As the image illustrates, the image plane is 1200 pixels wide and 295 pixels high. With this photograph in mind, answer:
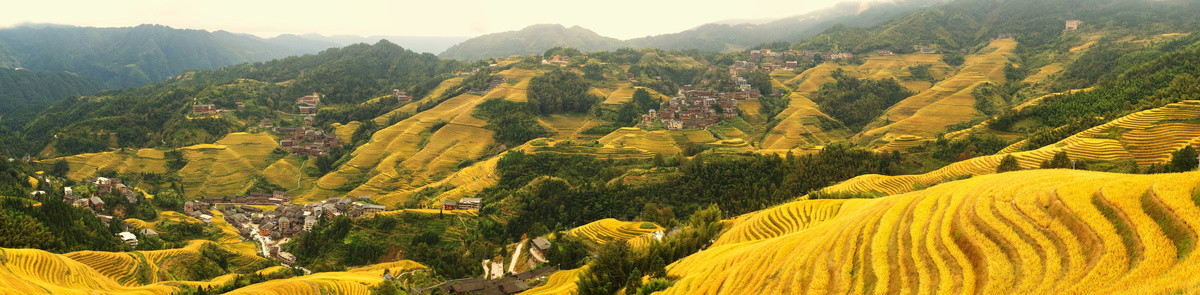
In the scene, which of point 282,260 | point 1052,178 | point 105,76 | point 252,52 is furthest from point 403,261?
point 252,52

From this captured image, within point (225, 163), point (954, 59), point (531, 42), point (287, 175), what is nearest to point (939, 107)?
point (954, 59)

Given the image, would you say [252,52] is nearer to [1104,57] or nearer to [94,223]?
[94,223]

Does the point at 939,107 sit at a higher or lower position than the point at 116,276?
higher

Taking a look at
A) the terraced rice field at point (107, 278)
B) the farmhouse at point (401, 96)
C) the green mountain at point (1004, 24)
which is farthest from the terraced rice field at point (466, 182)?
the green mountain at point (1004, 24)

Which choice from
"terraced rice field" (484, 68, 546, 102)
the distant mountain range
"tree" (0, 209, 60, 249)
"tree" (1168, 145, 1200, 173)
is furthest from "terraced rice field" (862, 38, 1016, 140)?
the distant mountain range

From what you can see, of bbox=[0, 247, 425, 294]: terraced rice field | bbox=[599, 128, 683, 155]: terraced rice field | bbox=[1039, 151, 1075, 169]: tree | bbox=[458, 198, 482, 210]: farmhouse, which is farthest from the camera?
bbox=[599, 128, 683, 155]: terraced rice field

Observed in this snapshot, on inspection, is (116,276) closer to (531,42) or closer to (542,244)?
(542,244)

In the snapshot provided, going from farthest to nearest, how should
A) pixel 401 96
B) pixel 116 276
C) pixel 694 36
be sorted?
pixel 694 36
pixel 401 96
pixel 116 276

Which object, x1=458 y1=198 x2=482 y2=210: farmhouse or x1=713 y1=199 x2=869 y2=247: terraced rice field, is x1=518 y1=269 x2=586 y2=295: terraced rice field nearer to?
x1=713 y1=199 x2=869 y2=247: terraced rice field
